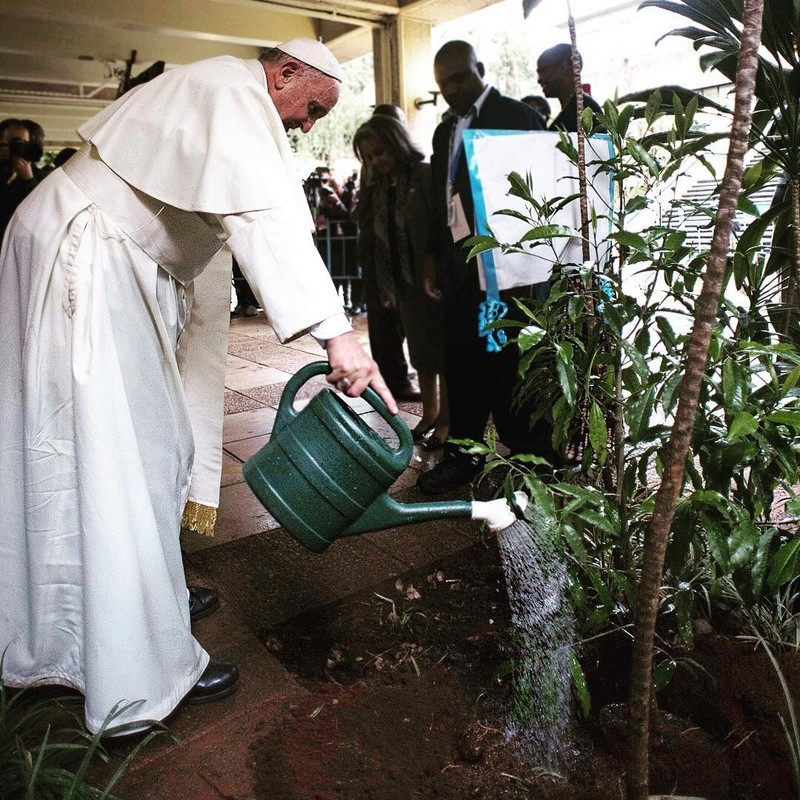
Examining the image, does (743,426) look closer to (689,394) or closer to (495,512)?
(689,394)

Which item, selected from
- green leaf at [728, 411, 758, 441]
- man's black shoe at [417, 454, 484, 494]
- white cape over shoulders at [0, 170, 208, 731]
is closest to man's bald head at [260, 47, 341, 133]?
white cape over shoulders at [0, 170, 208, 731]

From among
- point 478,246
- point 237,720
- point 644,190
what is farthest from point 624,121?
point 237,720

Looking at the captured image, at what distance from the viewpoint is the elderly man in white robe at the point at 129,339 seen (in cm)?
150

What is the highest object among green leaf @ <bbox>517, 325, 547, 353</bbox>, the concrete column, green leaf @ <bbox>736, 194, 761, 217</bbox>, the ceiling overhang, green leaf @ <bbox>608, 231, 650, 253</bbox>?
the ceiling overhang

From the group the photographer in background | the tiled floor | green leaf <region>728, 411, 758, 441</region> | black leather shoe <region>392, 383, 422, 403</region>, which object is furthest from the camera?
black leather shoe <region>392, 383, 422, 403</region>

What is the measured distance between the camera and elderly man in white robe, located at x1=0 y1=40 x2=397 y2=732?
150 centimetres

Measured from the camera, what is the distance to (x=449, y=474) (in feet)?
10.5

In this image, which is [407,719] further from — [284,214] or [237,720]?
[284,214]

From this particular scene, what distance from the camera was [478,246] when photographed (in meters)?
1.74

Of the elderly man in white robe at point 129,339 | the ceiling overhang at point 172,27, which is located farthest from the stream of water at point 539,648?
the ceiling overhang at point 172,27

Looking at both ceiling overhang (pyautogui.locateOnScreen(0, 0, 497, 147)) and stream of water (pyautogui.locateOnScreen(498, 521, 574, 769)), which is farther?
ceiling overhang (pyautogui.locateOnScreen(0, 0, 497, 147))

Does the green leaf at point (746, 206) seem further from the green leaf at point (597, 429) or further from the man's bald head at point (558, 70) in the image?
the man's bald head at point (558, 70)

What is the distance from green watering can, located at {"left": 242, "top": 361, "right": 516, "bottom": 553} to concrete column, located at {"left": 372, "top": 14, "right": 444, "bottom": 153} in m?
4.78

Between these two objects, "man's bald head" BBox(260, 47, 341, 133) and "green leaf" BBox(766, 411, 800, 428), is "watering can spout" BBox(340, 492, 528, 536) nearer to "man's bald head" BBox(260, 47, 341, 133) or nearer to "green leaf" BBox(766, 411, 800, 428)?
"green leaf" BBox(766, 411, 800, 428)
